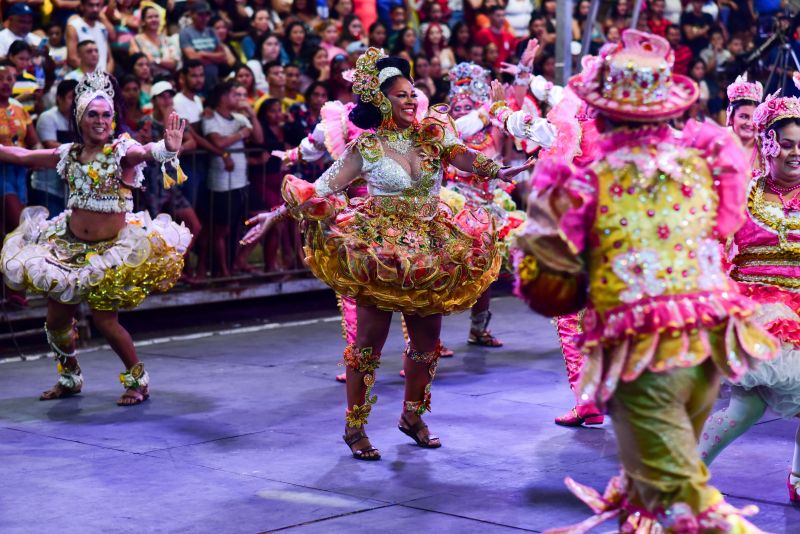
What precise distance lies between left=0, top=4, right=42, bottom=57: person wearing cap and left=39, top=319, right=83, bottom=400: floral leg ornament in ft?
11.5

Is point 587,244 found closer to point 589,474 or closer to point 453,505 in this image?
point 453,505

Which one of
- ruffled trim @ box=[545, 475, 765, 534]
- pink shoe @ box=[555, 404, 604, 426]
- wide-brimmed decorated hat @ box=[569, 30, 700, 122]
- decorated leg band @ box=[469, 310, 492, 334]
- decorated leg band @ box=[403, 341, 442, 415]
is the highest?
wide-brimmed decorated hat @ box=[569, 30, 700, 122]

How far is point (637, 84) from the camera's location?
13.7 feet

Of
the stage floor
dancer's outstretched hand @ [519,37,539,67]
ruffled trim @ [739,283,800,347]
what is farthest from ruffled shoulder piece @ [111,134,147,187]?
ruffled trim @ [739,283,800,347]

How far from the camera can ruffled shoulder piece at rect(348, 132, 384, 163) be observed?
257 inches

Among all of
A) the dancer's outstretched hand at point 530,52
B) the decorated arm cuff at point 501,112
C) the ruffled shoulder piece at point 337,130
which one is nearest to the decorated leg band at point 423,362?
the decorated arm cuff at point 501,112

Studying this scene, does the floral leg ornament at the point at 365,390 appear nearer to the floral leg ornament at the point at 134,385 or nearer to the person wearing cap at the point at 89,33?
the floral leg ornament at the point at 134,385

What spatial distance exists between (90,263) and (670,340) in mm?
4653

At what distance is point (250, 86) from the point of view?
39.2 ft

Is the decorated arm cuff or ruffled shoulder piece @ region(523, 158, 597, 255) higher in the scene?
→ the decorated arm cuff

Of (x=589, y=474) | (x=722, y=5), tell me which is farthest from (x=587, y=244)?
(x=722, y=5)

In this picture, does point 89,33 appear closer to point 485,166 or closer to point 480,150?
point 480,150

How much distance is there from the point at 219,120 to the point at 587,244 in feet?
24.1

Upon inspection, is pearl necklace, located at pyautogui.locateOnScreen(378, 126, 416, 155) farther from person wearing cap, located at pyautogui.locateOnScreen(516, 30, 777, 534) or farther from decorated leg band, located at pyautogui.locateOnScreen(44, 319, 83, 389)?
decorated leg band, located at pyautogui.locateOnScreen(44, 319, 83, 389)
